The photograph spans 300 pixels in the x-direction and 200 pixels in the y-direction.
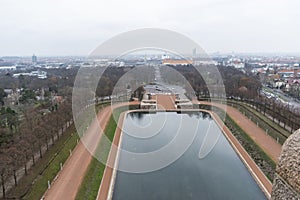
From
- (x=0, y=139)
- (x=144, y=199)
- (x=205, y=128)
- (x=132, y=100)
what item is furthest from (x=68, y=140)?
(x=132, y=100)

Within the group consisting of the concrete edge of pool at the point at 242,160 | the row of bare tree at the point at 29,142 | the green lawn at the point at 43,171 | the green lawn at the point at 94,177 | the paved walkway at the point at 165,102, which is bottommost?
the concrete edge of pool at the point at 242,160

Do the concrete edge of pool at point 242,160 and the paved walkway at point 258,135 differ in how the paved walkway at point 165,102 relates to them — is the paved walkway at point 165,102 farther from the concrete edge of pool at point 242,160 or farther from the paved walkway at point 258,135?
the concrete edge of pool at point 242,160

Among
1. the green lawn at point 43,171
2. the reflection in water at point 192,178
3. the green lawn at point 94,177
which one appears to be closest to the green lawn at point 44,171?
the green lawn at point 43,171

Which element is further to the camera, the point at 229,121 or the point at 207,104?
the point at 207,104

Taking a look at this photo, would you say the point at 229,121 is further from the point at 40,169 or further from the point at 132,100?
the point at 40,169

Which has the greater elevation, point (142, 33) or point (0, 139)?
point (142, 33)
